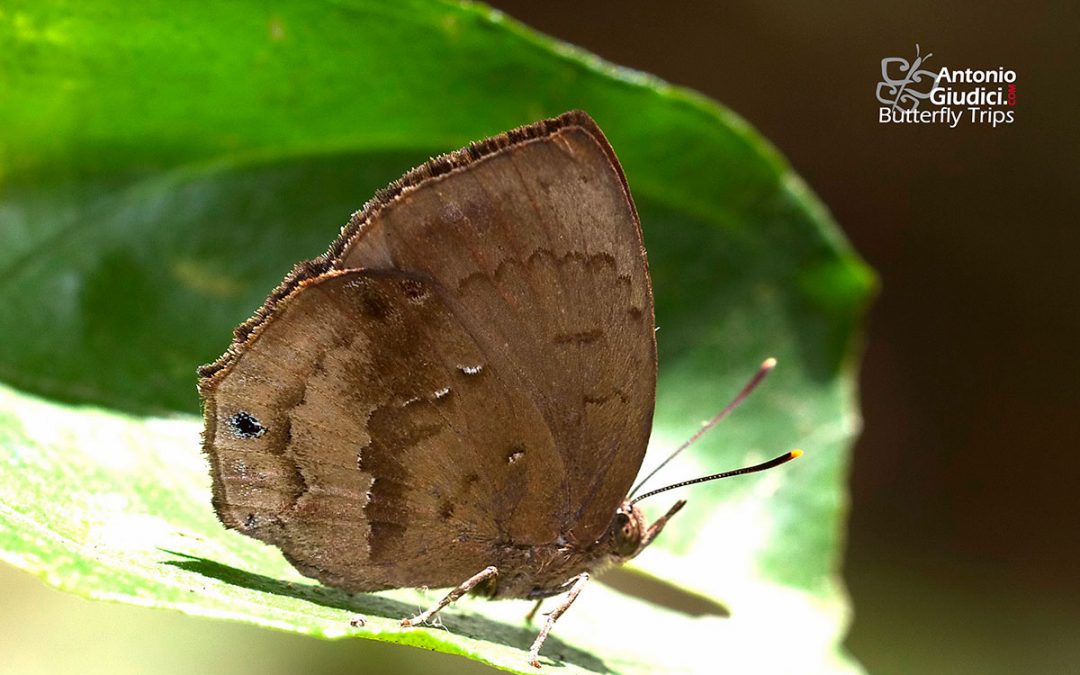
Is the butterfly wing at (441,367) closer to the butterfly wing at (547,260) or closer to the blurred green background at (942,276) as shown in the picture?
the butterfly wing at (547,260)

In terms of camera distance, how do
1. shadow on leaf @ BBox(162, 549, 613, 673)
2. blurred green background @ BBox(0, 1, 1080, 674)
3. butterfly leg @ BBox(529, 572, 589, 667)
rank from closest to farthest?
1. shadow on leaf @ BBox(162, 549, 613, 673)
2. butterfly leg @ BBox(529, 572, 589, 667)
3. blurred green background @ BBox(0, 1, 1080, 674)

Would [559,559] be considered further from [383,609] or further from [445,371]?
[445,371]

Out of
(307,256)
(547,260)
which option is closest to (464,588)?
(547,260)

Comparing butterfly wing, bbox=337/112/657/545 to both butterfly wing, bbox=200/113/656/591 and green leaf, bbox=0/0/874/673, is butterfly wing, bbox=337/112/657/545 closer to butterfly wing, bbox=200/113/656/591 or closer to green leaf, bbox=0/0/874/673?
butterfly wing, bbox=200/113/656/591

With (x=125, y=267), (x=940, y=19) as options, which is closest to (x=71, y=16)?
(x=125, y=267)

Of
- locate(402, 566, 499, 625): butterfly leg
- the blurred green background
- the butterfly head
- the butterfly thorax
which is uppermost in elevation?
the blurred green background

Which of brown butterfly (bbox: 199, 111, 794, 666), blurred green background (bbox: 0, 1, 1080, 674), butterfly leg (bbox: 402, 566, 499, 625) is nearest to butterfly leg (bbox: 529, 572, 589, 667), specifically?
brown butterfly (bbox: 199, 111, 794, 666)

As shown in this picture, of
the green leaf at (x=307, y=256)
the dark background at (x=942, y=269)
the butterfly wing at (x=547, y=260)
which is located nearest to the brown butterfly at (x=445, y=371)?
the butterfly wing at (x=547, y=260)
